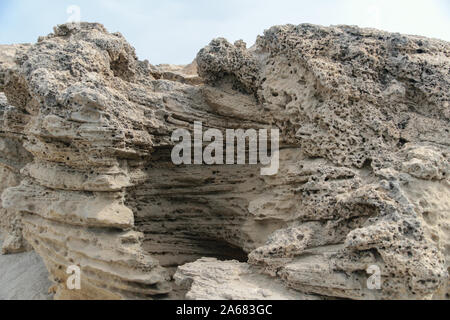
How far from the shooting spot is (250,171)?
5781 mm

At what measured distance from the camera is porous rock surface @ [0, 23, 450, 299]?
155 inches

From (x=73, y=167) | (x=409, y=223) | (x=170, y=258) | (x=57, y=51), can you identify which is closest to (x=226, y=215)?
(x=170, y=258)

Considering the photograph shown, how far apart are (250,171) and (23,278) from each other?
13.7ft

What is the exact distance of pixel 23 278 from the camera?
20.9ft

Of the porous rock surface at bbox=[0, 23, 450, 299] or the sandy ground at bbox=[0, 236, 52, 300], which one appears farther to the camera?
the sandy ground at bbox=[0, 236, 52, 300]

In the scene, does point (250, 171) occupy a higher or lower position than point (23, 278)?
higher

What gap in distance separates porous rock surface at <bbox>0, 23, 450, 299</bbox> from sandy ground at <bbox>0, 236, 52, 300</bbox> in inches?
→ 40.0

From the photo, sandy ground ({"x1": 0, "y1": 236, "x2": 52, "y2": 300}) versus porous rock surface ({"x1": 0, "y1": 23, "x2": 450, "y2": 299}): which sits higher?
porous rock surface ({"x1": 0, "y1": 23, "x2": 450, "y2": 299})

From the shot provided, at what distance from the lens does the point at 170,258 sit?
5.70 m

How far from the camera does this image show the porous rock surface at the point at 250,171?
155 inches

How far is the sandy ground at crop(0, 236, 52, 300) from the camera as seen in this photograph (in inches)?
237

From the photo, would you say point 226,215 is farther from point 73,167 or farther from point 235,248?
point 73,167

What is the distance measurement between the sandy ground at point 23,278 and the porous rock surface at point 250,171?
102 cm

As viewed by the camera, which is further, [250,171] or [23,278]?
[23,278]
